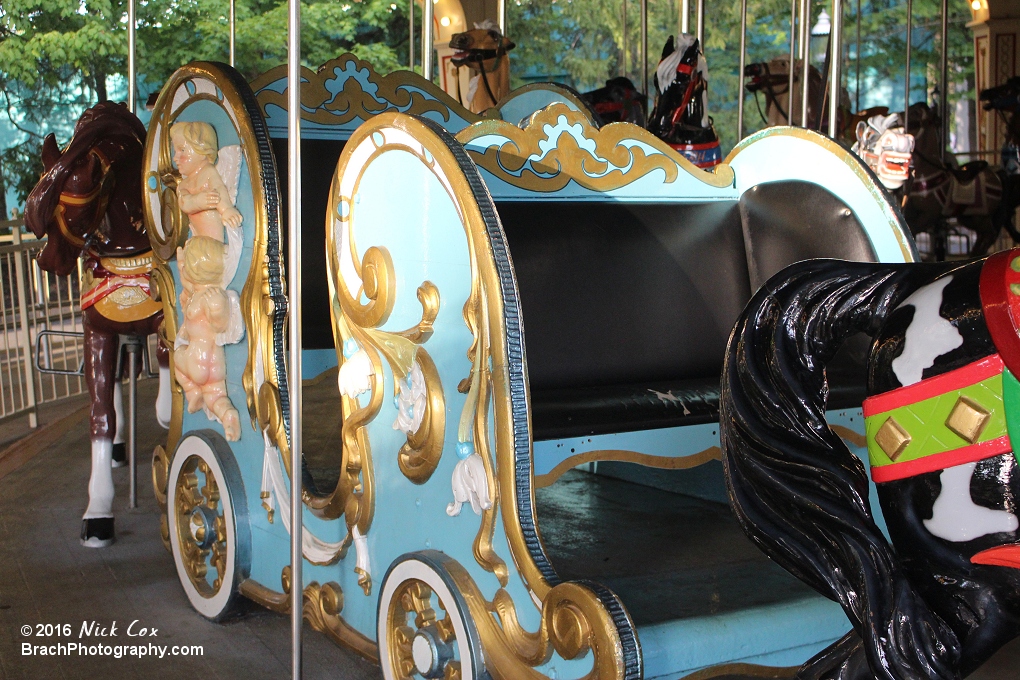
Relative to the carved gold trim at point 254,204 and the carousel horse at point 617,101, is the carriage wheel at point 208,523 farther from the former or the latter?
the carousel horse at point 617,101

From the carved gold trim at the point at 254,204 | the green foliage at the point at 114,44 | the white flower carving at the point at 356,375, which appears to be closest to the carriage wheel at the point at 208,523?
the carved gold trim at the point at 254,204

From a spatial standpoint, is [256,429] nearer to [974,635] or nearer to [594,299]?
[594,299]

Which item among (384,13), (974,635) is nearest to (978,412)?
(974,635)

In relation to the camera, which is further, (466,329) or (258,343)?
(258,343)

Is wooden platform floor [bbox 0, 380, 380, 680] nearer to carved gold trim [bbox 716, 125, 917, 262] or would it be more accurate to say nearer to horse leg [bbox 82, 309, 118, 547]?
horse leg [bbox 82, 309, 118, 547]

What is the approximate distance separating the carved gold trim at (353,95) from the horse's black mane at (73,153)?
17.3 inches

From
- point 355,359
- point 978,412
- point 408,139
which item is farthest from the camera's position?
point 355,359

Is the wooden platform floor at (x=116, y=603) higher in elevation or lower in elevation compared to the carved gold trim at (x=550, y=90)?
lower

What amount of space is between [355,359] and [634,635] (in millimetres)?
955

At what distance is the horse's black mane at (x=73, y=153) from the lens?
2963mm

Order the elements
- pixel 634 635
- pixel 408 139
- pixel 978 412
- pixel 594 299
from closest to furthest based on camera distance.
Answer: pixel 978 412, pixel 634 635, pixel 408 139, pixel 594 299

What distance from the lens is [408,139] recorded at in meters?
1.97

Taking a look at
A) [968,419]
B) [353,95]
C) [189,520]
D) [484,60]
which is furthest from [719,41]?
[968,419]

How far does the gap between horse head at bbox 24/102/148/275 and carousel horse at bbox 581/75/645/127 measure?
13.7ft
